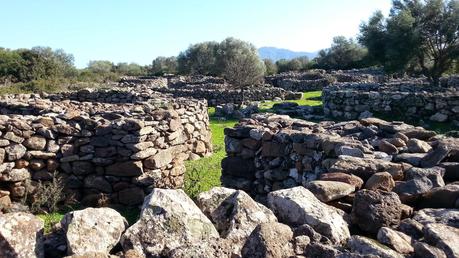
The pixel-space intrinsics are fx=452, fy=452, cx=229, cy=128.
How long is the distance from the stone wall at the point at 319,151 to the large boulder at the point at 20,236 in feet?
8.89

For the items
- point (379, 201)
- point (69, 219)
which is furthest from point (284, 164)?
point (69, 219)

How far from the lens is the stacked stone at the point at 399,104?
1306cm

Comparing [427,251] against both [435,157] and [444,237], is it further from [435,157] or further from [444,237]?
[435,157]

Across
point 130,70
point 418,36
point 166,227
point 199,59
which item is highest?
point 418,36

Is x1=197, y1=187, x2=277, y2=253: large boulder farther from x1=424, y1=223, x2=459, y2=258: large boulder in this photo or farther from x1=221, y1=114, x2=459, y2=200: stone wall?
x1=221, y1=114, x2=459, y2=200: stone wall

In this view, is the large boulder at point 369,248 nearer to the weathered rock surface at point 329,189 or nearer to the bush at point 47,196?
the weathered rock surface at point 329,189

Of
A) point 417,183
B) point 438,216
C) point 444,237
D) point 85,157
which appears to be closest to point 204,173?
point 85,157

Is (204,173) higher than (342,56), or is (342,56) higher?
(342,56)

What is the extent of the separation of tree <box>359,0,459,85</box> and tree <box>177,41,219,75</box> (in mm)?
29531

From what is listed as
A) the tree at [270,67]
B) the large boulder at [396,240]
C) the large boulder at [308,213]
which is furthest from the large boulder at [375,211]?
the tree at [270,67]

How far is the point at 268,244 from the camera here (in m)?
2.86

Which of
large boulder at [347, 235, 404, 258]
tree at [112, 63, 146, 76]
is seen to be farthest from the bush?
tree at [112, 63, 146, 76]

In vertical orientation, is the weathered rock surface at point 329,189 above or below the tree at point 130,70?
above

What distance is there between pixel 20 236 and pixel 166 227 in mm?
921
